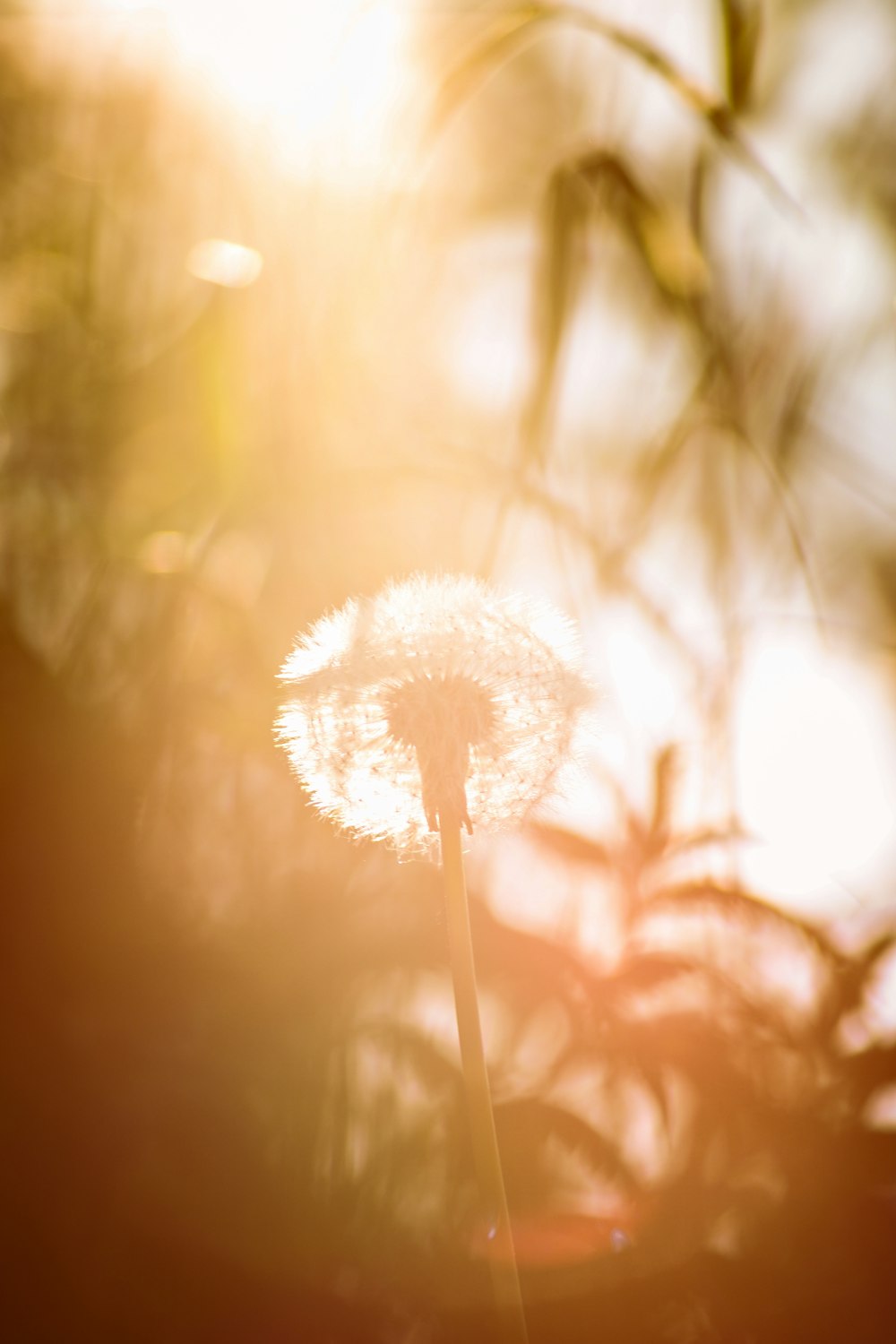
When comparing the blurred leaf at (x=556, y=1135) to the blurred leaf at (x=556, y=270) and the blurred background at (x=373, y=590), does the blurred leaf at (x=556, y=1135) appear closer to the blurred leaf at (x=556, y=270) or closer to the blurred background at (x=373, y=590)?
the blurred background at (x=373, y=590)

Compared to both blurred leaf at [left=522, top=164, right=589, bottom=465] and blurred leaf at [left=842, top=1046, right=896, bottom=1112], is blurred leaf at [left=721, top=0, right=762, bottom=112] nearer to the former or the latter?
blurred leaf at [left=522, top=164, right=589, bottom=465]

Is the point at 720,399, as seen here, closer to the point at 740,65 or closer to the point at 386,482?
the point at 740,65

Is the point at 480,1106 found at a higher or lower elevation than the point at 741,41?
lower

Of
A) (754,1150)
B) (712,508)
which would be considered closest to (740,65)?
(712,508)

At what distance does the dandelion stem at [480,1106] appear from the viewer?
0.78m

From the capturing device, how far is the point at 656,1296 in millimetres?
1220

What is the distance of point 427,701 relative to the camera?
3.38 ft

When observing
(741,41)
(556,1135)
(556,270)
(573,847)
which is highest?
(741,41)

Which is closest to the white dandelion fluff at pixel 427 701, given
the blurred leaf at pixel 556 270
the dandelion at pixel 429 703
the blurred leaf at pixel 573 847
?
the dandelion at pixel 429 703

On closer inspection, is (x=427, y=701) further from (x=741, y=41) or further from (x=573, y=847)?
(x=741, y=41)

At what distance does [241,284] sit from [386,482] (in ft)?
1.45

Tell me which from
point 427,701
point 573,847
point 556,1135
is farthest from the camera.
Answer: point 573,847

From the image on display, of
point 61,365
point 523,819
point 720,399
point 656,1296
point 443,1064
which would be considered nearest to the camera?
point 523,819

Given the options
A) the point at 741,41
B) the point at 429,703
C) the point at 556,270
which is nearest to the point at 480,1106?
the point at 429,703
